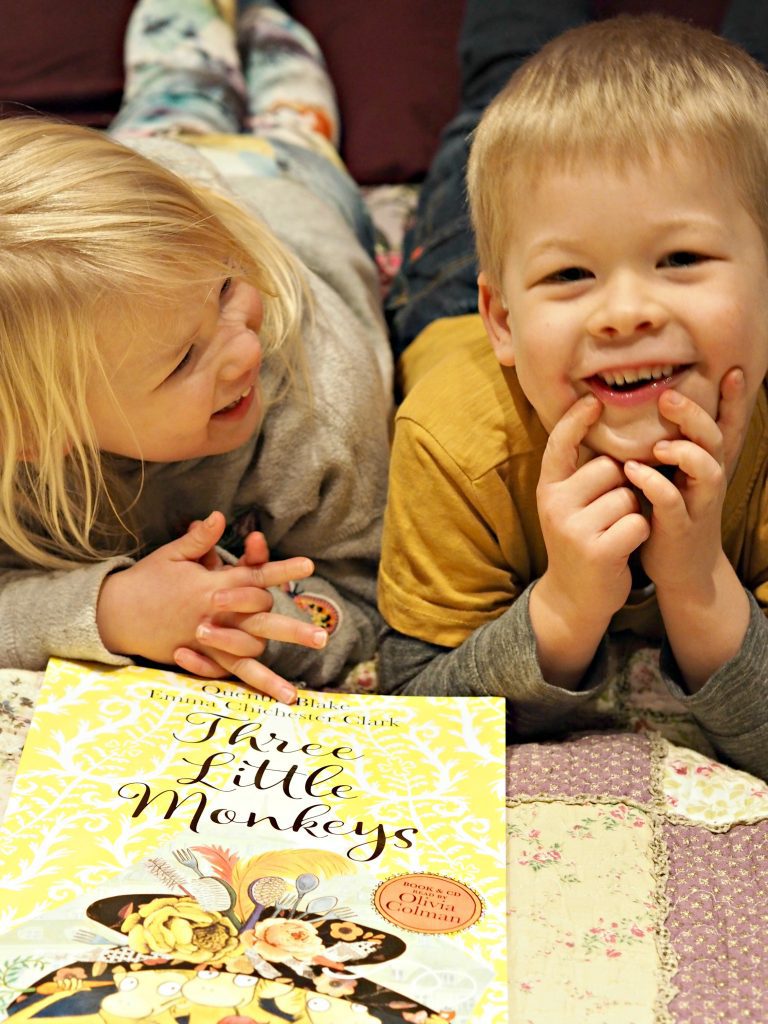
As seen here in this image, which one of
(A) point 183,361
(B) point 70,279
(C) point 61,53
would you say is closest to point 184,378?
(A) point 183,361

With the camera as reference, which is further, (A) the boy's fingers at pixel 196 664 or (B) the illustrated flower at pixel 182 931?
(A) the boy's fingers at pixel 196 664

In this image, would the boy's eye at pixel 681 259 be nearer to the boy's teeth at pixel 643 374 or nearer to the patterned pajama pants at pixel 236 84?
the boy's teeth at pixel 643 374

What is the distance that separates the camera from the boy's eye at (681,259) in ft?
2.43

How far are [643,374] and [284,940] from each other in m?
0.42

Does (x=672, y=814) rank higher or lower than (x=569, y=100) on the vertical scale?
lower

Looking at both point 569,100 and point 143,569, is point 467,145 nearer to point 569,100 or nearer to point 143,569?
point 569,100

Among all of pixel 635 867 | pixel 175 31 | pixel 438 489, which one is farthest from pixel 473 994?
pixel 175 31

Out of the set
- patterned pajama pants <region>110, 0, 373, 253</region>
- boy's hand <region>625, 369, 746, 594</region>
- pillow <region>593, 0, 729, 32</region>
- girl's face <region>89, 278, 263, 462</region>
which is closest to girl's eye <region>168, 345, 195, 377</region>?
girl's face <region>89, 278, 263, 462</region>

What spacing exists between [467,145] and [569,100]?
65 cm

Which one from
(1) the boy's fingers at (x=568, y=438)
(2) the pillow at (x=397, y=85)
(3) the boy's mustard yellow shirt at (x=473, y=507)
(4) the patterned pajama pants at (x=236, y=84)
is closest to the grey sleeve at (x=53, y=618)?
(3) the boy's mustard yellow shirt at (x=473, y=507)

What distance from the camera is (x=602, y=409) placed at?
0.79 metres

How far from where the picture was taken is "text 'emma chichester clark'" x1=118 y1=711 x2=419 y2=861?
74 centimetres

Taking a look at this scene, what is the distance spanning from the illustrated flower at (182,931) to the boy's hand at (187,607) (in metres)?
A: 0.21

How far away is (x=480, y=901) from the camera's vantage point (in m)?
0.69
